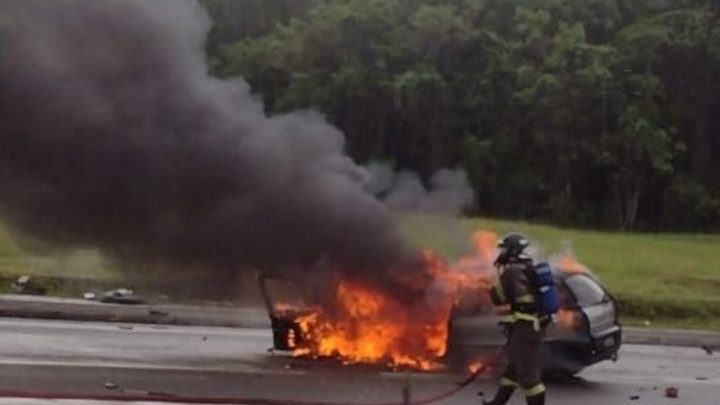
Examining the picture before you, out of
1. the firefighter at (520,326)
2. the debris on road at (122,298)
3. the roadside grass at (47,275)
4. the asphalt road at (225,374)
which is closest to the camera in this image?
the firefighter at (520,326)

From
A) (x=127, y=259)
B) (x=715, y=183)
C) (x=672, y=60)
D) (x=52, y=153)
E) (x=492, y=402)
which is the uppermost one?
(x=672, y=60)

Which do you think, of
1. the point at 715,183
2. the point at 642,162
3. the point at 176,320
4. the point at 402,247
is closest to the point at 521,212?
the point at 642,162

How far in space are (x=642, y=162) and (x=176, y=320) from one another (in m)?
35.6

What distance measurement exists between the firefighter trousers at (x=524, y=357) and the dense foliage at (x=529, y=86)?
35911mm

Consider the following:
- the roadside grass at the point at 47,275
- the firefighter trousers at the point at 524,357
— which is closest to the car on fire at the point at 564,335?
the firefighter trousers at the point at 524,357

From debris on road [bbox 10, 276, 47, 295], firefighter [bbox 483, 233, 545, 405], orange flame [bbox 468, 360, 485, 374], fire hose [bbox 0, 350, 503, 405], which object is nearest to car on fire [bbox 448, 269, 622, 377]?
orange flame [bbox 468, 360, 485, 374]

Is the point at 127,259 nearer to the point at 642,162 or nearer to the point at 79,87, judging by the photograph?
the point at 79,87

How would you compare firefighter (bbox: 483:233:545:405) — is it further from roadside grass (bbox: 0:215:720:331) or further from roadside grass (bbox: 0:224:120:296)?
roadside grass (bbox: 0:224:120:296)

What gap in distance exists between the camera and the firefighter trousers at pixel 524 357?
1343 cm

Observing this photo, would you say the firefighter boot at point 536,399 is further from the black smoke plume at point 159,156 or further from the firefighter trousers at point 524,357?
the black smoke plume at point 159,156

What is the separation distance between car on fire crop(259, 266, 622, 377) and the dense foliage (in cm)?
3314

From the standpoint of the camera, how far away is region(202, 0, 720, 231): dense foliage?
52.2m

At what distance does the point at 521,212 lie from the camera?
4866 centimetres

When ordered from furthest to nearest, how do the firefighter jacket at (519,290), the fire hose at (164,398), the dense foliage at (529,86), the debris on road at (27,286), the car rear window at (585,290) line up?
the dense foliage at (529,86), the debris on road at (27,286), the car rear window at (585,290), the firefighter jacket at (519,290), the fire hose at (164,398)
